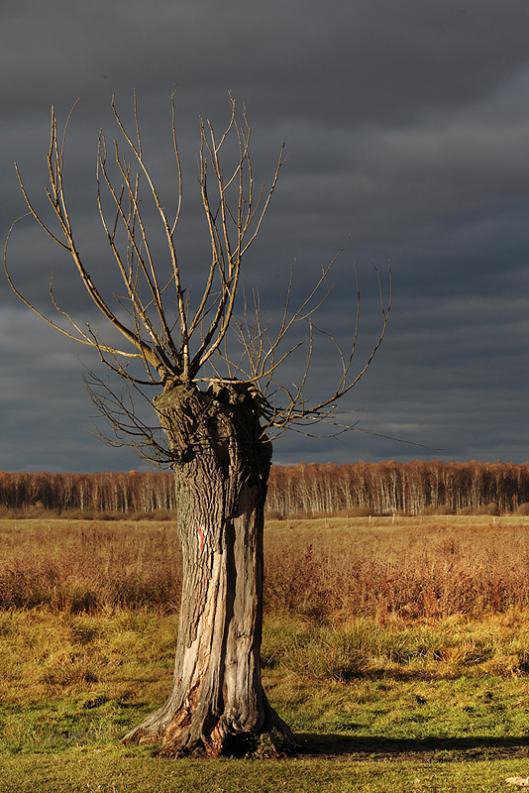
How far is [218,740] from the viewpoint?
9406mm

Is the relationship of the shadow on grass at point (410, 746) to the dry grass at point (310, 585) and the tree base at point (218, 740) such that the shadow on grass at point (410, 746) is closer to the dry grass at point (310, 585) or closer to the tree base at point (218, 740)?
the tree base at point (218, 740)

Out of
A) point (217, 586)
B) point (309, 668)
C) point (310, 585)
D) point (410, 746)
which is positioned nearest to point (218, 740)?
Answer: point (217, 586)

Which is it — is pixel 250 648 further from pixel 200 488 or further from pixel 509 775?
pixel 509 775

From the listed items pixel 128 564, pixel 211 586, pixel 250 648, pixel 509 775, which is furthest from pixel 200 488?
pixel 128 564

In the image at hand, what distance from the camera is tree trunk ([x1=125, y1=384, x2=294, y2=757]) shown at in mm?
9500

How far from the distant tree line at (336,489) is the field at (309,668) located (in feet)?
218

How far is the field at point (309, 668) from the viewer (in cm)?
859

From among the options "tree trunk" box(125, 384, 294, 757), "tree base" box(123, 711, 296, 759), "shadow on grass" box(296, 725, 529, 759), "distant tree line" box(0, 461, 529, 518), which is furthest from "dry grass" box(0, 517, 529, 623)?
"distant tree line" box(0, 461, 529, 518)

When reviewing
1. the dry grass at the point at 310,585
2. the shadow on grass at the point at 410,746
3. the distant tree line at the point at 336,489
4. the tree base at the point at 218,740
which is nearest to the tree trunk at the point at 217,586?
the tree base at the point at 218,740

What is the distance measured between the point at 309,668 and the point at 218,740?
5256mm

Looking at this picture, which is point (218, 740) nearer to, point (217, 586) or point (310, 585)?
point (217, 586)

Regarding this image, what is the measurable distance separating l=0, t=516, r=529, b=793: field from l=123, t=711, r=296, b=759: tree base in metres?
0.31

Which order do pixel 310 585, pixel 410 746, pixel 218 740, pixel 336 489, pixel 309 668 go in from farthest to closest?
pixel 336 489 → pixel 310 585 → pixel 309 668 → pixel 410 746 → pixel 218 740

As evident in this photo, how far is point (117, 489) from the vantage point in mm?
95375
